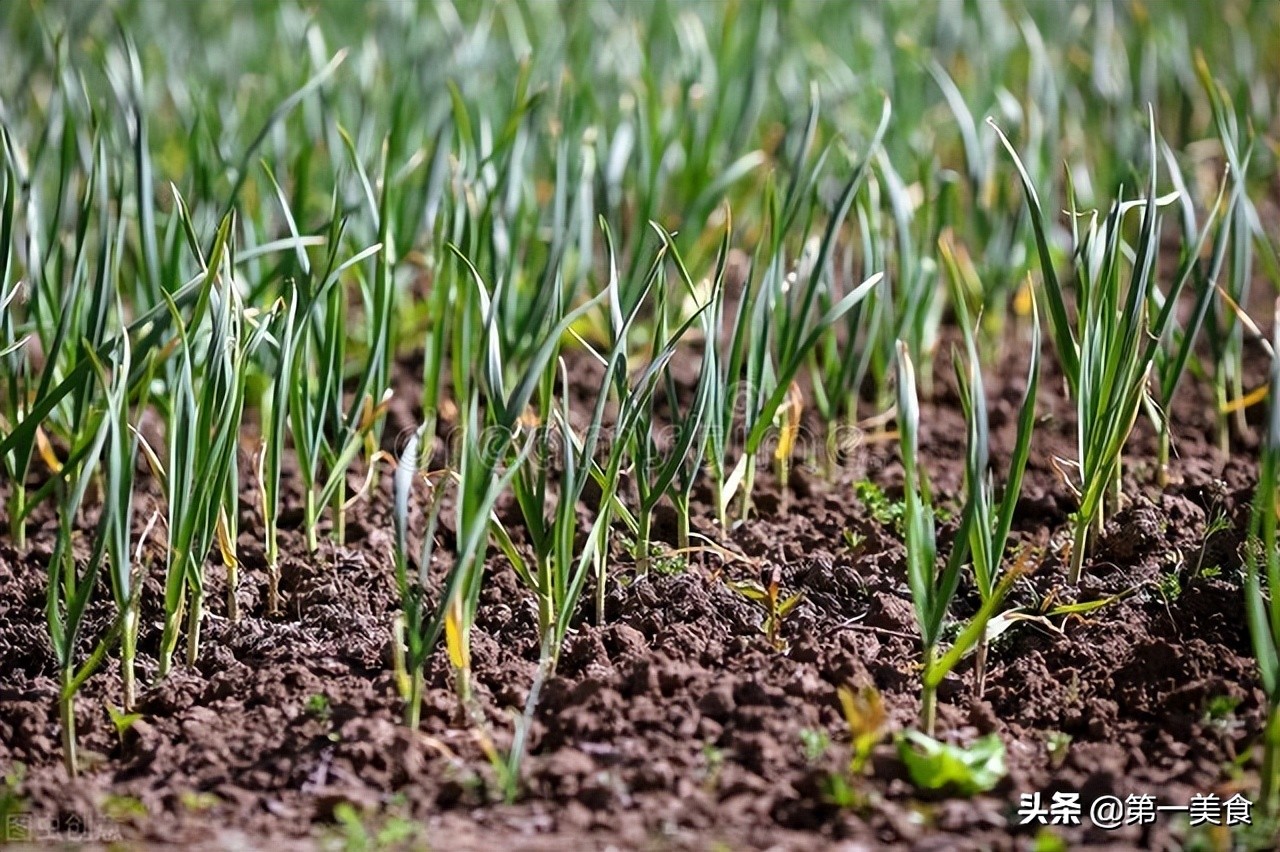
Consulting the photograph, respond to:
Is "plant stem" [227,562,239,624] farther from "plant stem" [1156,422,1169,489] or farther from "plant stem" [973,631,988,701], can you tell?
"plant stem" [1156,422,1169,489]

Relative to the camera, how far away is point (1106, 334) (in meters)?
1.91

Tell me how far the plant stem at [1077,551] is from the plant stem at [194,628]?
1.24 metres

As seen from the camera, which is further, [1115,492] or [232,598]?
[1115,492]

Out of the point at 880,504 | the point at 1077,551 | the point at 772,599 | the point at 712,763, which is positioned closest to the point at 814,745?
the point at 712,763

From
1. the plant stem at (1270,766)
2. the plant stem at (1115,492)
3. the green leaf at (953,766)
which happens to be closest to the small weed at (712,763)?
the green leaf at (953,766)

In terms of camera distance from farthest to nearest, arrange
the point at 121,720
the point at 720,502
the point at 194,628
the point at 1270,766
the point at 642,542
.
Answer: the point at 720,502 → the point at 642,542 → the point at 194,628 → the point at 121,720 → the point at 1270,766

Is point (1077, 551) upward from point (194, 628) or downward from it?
upward

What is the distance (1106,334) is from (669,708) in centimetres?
80

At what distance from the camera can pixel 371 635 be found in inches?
76.7

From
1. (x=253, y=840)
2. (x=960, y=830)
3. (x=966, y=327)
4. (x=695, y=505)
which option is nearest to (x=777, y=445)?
(x=695, y=505)

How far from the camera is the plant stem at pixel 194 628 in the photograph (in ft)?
6.13

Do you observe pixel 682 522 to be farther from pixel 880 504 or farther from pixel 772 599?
pixel 880 504

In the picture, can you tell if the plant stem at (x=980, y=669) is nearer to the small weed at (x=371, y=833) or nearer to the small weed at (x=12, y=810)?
the small weed at (x=371, y=833)

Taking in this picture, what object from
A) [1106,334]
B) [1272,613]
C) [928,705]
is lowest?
[928,705]
